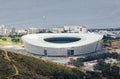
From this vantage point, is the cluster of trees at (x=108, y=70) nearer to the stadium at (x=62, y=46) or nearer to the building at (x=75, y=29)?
the stadium at (x=62, y=46)

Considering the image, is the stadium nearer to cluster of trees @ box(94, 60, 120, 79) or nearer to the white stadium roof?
the white stadium roof

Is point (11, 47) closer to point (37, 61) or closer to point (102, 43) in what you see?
point (102, 43)

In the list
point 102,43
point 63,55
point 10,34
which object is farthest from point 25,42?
point 10,34

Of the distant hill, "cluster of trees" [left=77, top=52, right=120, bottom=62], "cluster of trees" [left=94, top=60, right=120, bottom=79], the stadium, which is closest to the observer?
the distant hill

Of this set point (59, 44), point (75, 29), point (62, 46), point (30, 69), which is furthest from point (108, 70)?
point (75, 29)

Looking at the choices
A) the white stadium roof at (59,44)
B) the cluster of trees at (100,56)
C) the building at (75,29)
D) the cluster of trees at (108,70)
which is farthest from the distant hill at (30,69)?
the building at (75,29)

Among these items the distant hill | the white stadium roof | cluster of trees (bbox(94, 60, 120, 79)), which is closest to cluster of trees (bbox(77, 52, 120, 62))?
cluster of trees (bbox(94, 60, 120, 79))

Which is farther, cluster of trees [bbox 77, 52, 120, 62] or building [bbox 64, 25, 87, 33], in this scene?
building [bbox 64, 25, 87, 33]

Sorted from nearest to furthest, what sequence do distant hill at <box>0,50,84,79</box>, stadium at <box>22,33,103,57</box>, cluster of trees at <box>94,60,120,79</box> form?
distant hill at <box>0,50,84,79</box>
cluster of trees at <box>94,60,120,79</box>
stadium at <box>22,33,103,57</box>
